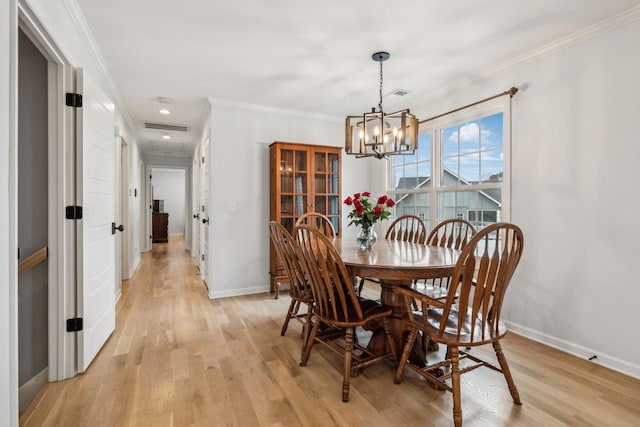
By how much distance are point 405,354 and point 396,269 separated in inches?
21.1

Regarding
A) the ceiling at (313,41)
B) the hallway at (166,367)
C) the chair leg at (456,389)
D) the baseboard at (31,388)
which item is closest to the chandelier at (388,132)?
the ceiling at (313,41)

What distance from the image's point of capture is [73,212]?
6.84 feet

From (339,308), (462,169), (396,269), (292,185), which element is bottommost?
(339,308)

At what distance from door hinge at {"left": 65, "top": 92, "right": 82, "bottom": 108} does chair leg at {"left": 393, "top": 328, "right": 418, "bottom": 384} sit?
8.27 feet

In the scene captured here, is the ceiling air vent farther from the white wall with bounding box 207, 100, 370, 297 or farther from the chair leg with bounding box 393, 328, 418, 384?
the chair leg with bounding box 393, 328, 418, 384

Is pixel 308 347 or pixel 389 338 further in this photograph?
pixel 308 347

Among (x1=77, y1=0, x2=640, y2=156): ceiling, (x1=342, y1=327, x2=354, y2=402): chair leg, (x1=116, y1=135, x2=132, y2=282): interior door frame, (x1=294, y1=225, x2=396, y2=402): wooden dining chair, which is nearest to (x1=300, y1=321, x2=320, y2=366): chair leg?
(x1=294, y1=225, x2=396, y2=402): wooden dining chair

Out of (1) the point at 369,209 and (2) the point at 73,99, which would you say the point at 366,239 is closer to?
(1) the point at 369,209

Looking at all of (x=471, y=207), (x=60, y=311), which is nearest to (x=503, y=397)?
(x=471, y=207)

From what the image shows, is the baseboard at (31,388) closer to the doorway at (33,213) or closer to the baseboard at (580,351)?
the doorway at (33,213)

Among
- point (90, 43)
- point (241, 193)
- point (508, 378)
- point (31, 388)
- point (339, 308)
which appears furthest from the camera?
point (241, 193)

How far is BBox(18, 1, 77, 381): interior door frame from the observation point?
2021 mm
